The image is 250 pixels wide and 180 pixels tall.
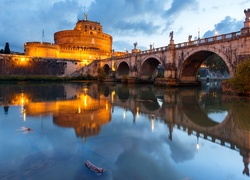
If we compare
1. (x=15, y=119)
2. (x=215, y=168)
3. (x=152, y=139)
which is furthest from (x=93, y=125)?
(x=215, y=168)

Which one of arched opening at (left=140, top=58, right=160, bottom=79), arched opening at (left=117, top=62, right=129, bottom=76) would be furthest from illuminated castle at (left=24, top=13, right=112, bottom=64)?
arched opening at (left=140, top=58, right=160, bottom=79)

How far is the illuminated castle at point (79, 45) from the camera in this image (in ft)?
190

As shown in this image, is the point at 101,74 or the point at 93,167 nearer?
the point at 93,167

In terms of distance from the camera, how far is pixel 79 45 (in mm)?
66875

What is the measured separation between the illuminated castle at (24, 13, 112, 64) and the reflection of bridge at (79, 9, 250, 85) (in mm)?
17894

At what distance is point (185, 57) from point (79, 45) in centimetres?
4622

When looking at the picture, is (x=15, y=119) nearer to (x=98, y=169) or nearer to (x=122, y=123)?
(x=122, y=123)

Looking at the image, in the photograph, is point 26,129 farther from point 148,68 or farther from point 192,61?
point 148,68

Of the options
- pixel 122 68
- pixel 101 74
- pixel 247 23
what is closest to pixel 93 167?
pixel 247 23

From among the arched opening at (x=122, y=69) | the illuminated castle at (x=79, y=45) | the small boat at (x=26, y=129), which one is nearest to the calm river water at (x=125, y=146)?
the small boat at (x=26, y=129)

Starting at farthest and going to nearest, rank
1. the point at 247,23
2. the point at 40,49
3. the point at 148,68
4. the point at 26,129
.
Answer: the point at 40,49 < the point at 148,68 < the point at 247,23 < the point at 26,129

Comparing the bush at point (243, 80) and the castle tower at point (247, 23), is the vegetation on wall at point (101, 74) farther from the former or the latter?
the bush at point (243, 80)

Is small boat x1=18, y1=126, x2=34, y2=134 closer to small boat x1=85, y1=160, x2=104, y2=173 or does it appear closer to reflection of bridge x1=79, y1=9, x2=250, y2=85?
small boat x1=85, y1=160, x2=104, y2=173

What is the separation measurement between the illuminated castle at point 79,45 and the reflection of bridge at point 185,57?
1789cm
